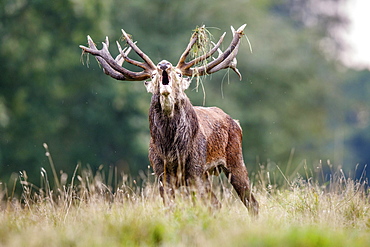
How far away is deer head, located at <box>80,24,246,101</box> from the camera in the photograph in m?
8.29

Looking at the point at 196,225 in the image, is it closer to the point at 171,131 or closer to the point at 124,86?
the point at 171,131

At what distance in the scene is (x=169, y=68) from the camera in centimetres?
829

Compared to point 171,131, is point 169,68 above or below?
above

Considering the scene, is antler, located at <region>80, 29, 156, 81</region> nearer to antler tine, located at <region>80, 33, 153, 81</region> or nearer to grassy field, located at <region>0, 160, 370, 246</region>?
antler tine, located at <region>80, 33, 153, 81</region>

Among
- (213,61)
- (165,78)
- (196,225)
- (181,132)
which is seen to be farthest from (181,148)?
(196,225)

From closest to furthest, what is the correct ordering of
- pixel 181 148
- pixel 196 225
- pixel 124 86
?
pixel 196 225 < pixel 181 148 < pixel 124 86

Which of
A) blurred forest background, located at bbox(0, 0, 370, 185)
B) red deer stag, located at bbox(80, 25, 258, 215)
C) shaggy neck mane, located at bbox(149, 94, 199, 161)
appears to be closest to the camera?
red deer stag, located at bbox(80, 25, 258, 215)

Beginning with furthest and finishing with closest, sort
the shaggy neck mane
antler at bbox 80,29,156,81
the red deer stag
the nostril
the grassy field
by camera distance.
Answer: antler at bbox 80,29,156,81 < the shaggy neck mane < the red deer stag < the nostril < the grassy field

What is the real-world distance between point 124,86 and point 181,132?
14.9 metres

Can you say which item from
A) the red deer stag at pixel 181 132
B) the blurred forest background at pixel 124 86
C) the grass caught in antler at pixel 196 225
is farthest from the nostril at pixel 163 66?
the blurred forest background at pixel 124 86

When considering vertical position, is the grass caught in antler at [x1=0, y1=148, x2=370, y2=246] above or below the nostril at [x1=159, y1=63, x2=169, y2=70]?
below

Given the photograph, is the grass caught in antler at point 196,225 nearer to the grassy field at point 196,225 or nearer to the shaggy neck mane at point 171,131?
the grassy field at point 196,225

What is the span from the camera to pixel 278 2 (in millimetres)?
40688

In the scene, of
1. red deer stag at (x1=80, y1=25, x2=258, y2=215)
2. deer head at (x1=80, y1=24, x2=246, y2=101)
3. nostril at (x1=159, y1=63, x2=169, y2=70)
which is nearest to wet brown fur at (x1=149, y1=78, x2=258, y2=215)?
red deer stag at (x1=80, y1=25, x2=258, y2=215)
